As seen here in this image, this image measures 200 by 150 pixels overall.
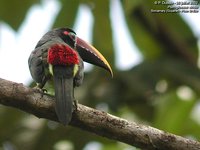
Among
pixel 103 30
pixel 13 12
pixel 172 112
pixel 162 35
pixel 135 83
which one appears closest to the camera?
pixel 13 12

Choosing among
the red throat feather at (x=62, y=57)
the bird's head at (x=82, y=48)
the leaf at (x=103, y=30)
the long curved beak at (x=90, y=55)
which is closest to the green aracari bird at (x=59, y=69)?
the red throat feather at (x=62, y=57)

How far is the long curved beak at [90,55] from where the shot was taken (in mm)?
4707

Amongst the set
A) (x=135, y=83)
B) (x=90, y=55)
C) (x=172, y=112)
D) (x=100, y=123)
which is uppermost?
(x=90, y=55)

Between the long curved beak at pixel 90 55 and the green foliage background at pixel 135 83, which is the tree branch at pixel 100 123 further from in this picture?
the green foliage background at pixel 135 83

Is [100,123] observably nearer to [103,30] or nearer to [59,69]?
[59,69]

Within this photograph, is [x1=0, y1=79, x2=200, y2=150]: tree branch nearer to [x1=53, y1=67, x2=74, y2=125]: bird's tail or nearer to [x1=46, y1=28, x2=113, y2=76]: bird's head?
[x1=53, y1=67, x2=74, y2=125]: bird's tail

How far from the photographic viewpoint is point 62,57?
4.15m

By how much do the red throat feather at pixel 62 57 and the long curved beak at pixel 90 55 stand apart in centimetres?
54

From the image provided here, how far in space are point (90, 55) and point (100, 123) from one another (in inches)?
42.8

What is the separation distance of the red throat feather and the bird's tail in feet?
0.15

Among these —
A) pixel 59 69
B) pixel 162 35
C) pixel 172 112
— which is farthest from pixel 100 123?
pixel 162 35

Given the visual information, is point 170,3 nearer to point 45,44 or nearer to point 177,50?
point 177,50

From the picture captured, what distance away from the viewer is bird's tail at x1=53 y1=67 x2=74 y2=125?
3.76m

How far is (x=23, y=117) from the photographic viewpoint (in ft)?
18.4
